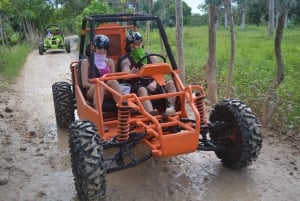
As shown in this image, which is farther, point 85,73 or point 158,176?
point 85,73

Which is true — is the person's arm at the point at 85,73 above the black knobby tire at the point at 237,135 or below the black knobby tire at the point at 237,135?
above

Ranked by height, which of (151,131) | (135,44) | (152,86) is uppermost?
(135,44)

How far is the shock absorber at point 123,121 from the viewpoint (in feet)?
14.8

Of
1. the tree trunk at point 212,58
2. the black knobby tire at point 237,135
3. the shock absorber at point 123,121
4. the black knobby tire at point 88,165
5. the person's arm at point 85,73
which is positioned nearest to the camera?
the black knobby tire at point 88,165

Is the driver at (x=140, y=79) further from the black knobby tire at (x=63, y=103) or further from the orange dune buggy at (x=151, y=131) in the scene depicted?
the black knobby tire at (x=63, y=103)

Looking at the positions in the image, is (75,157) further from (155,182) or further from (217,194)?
(217,194)

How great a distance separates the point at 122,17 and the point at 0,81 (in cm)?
723

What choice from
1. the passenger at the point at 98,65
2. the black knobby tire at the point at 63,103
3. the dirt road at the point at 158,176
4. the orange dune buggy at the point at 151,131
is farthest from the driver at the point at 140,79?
the black knobby tire at the point at 63,103

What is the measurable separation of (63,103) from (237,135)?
321 cm

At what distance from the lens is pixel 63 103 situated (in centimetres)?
704

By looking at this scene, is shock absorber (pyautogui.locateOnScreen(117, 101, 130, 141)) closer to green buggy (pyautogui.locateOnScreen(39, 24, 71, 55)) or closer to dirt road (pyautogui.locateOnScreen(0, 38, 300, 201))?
dirt road (pyautogui.locateOnScreen(0, 38, 300, 201))

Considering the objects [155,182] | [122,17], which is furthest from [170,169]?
[122,17]

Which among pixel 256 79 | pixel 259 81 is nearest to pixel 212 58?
pixel 259 81

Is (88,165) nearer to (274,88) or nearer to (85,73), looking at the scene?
(85,73)
